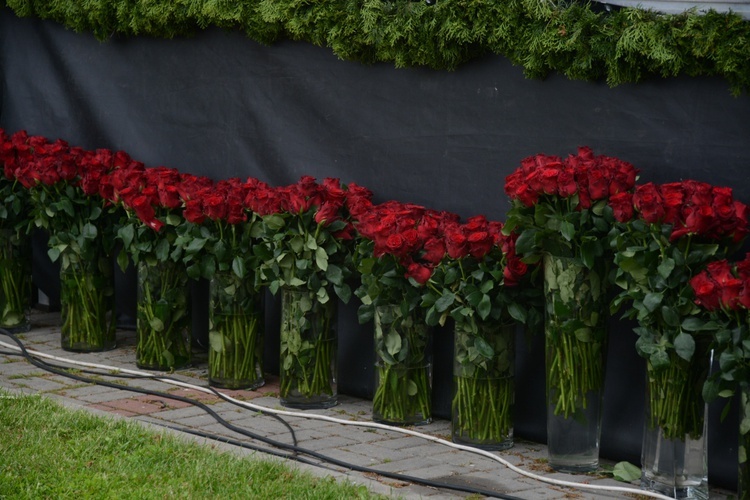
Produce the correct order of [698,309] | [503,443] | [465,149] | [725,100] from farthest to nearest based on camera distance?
1. [465,149]
2. [503,443]
3. [725,100]
4. [698,309]

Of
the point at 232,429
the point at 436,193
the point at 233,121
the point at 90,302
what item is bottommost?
the point at 232,429

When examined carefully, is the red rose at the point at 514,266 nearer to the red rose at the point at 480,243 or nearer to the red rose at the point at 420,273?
the red rose at the point at 480,243

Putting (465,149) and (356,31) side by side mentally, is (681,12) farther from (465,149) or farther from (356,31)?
(356,31)

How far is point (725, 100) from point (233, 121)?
2.47 m

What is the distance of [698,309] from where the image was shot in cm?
359

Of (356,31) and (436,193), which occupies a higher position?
(356,31)

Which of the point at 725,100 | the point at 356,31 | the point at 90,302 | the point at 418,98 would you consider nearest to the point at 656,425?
the point at 725,100

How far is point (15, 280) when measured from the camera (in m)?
6.03

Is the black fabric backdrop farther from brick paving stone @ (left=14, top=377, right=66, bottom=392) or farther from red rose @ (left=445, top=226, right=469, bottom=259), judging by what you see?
brick paving stone @ (left=14, top=377, right=66, bottom=392)

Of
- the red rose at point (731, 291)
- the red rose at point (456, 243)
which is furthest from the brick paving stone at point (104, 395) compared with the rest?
the red rose at point (731, 291)

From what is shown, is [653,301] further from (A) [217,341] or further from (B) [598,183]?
(A) [217,341]

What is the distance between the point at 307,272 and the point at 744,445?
1876 millimetres

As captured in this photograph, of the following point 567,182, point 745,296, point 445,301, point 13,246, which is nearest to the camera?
point 745,296

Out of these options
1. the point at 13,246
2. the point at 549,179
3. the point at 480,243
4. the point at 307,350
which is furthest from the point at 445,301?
the point at 13,246
